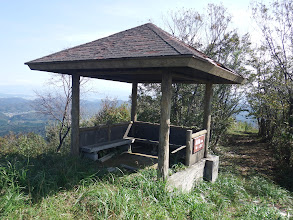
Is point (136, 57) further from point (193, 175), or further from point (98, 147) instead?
point (193, 175)

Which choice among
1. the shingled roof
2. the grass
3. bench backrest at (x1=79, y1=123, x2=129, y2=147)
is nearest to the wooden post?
the grass

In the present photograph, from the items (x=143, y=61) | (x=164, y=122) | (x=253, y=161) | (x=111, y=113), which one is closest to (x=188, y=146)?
(x=164, y=122)

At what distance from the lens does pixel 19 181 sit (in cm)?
367

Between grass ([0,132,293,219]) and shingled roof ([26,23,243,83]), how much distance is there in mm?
2100

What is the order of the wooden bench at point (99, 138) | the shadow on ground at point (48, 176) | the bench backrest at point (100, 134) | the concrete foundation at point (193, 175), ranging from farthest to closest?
the bench backrest at point (100, 134)
the wooden bench at point (99, 138)
the concrete foundation at point (193, 175)
the shadow on ground at point (48, 176)

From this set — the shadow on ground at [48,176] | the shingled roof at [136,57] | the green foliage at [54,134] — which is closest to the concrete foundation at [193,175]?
the shadow on ground at [48,176]

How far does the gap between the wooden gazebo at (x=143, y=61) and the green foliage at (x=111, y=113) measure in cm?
614

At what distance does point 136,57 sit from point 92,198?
2.33m

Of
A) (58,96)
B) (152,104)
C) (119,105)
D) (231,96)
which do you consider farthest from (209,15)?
(58,96)

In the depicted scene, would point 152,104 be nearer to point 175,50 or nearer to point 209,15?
point 209,15

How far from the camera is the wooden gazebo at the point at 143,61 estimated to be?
11.6 feet

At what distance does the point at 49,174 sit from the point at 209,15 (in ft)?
34.9

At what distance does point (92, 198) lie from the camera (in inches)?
128

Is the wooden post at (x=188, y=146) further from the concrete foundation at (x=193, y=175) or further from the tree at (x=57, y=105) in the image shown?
the tree at (x=57, y=105)
